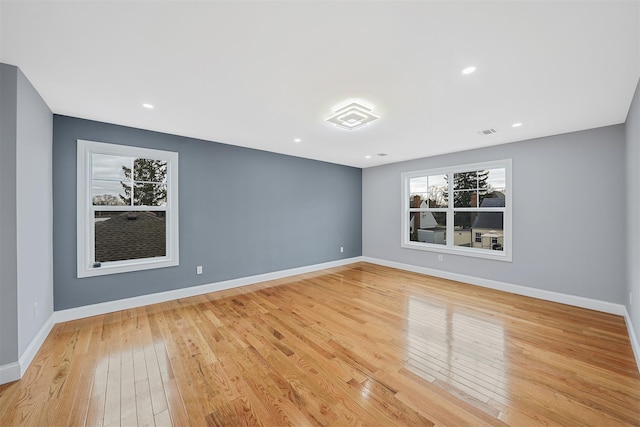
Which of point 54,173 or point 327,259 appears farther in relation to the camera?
point 327,259

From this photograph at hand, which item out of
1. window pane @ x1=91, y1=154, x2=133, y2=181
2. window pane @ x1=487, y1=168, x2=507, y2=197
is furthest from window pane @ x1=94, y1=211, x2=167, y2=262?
window pane @ x1=487, y1=168, x2=507, y2=197

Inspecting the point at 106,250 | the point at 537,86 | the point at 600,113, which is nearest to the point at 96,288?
the point at 106,250

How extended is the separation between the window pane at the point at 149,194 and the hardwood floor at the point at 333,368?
4.96ft

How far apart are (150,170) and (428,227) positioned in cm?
537

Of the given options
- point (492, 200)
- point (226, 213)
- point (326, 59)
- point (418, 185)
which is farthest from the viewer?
point (418, 185)

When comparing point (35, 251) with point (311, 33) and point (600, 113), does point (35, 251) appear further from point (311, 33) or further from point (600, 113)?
point (600, 113)

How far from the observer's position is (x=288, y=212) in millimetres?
5207

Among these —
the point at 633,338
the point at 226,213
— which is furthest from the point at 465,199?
the point at 226,213

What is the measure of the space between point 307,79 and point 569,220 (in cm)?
424

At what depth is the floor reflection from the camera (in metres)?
1.90

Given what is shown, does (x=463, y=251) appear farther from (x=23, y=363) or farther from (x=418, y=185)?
(x=23, y=363)

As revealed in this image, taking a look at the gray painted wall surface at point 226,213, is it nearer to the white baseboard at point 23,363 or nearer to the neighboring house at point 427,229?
the white baseboard at point 23,363

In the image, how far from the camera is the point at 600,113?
2.93 m

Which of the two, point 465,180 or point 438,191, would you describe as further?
point 438,191
